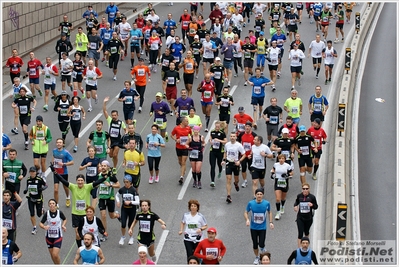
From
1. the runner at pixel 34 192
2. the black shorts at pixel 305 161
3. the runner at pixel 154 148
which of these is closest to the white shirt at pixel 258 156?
the black shorts at pixel 305 161

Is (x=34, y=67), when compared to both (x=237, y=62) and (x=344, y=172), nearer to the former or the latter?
(x=237, y=62)

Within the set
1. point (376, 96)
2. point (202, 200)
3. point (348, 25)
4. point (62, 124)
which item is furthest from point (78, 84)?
point (348, 25)

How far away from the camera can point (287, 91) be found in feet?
96.0

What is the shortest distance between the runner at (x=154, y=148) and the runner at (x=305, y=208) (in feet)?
13.9

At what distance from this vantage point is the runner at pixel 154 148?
68.7ft

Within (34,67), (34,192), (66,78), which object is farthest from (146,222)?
(66,78)

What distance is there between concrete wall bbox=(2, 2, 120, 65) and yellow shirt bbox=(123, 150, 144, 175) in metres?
13.3

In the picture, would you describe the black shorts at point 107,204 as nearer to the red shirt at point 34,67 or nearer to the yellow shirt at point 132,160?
the yellow shirt at point 132,160

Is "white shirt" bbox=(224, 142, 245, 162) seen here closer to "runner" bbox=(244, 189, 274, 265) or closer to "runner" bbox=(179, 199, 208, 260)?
"runner" bbox=(244, 189, 274, 265)

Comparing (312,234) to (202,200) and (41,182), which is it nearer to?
(202,200)

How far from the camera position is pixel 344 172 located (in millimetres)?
22312

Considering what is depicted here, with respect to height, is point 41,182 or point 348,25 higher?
point 41,182

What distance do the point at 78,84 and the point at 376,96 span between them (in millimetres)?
10266

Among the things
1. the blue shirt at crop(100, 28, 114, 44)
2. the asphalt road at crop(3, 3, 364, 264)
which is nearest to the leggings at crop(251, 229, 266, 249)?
the asphalt road at crop(3, 3, 364, 264)
